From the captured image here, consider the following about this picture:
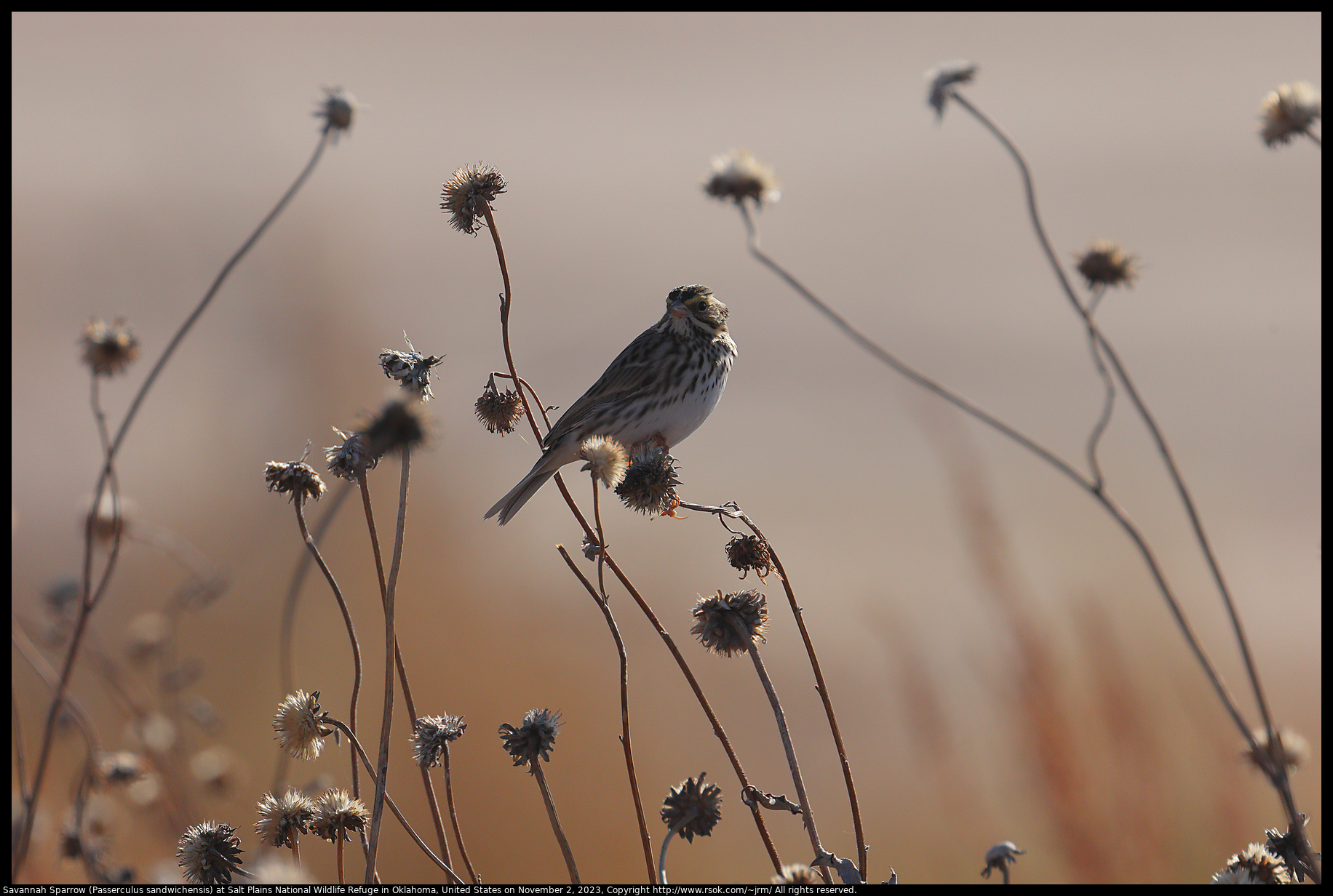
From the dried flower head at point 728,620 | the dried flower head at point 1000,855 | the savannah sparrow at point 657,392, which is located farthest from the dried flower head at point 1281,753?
the savannah sparrow at point 657,392

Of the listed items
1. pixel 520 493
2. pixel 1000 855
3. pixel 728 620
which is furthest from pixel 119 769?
pixel 1000 855

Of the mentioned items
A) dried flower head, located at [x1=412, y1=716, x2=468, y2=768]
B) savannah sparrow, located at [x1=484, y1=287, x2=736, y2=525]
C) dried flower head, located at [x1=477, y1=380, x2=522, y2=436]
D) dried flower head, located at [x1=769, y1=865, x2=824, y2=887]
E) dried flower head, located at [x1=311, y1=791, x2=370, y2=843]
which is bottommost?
dried flower head, located at [x1=769, y1=865, x2=824, y2=887]

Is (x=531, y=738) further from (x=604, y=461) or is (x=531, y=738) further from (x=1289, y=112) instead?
(x=1289, y=112)

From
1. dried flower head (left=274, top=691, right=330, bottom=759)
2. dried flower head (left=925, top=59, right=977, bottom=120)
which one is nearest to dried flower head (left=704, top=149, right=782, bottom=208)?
dried flower head (left=925, top=59, right=977, bottom=120)

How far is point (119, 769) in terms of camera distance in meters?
3.22

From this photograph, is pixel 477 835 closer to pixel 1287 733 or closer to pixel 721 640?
pixel 721 640

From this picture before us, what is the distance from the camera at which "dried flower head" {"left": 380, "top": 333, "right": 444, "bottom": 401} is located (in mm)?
2615

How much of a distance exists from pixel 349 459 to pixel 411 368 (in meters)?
0.32

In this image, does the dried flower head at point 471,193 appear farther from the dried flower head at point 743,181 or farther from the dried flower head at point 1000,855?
the dried flower head at point 1000,855

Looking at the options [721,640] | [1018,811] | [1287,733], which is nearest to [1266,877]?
[1287,733]

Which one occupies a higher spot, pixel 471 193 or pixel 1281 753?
pixel 471 193

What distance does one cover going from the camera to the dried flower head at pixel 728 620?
97.0 inches

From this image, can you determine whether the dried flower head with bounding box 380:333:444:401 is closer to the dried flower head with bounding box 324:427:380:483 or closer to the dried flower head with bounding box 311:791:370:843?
the dried flower head with bounding box 324:427:380:483

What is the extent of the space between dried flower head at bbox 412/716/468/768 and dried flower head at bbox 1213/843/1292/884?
5.73ft
